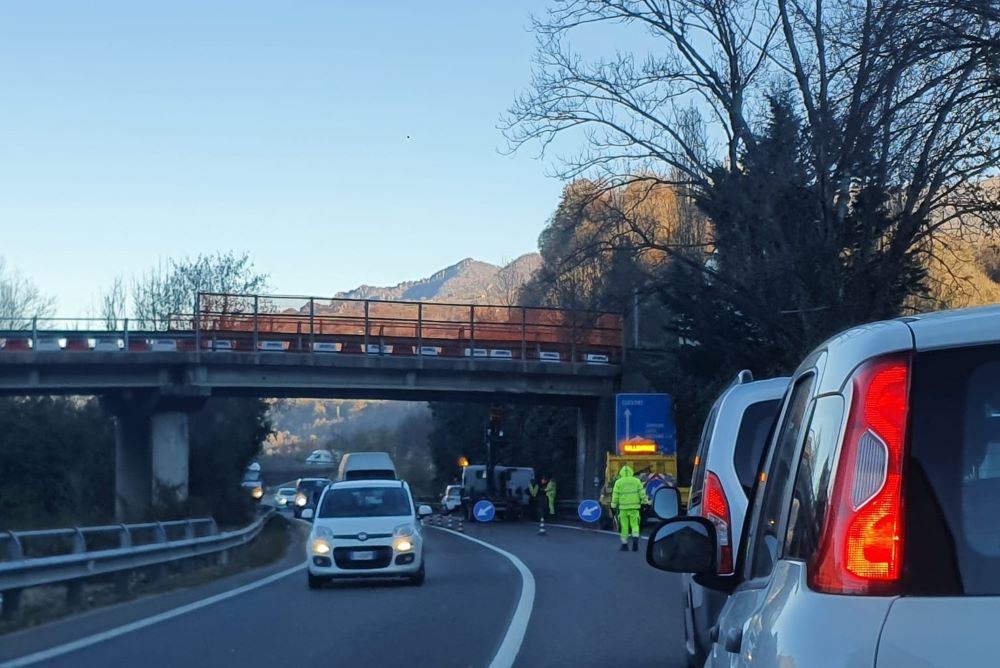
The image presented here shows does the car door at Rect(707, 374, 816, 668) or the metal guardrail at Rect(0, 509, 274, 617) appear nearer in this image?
the car door at Rect(707, 374, 816, 668)

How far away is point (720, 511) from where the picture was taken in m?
9.88

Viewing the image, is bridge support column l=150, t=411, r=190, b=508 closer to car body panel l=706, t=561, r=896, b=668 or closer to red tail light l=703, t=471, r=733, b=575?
red tail light l=703, t=471, r=733, b=575

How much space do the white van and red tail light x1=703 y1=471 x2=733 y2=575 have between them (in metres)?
46.9

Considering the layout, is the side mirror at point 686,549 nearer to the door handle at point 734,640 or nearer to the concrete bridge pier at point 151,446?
the door handle at point 734,640

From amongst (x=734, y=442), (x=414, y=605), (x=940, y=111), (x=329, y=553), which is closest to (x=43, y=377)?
(x=329, y=553)

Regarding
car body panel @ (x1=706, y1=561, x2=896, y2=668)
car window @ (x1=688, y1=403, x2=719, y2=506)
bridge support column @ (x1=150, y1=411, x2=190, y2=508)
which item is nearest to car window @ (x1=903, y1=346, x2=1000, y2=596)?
car body panel @ (x1=706, y1=561, x2=896, y2=668)

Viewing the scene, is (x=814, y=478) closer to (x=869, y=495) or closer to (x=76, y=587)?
(x=869, y=495)

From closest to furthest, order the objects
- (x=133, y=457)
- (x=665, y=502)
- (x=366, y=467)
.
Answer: (x=665, y=502)
(x=133, y=457)
(x=366, y=467)

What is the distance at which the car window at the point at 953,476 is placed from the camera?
2742mm

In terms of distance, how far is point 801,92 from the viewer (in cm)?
3303

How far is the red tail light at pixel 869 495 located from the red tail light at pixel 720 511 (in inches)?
270

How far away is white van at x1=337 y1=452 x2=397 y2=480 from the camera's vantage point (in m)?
56.9

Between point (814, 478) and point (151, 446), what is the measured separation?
5124 cm

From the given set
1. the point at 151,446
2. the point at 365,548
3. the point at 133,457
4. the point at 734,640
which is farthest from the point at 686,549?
the point at 133,457
